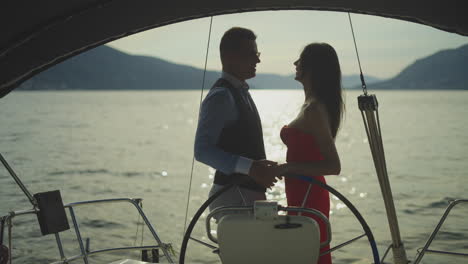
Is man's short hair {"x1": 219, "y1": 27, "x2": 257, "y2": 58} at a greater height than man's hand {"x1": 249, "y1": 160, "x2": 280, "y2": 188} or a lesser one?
greater

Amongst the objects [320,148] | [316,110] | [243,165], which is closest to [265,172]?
[243,165]

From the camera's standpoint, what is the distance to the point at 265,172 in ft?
8.02

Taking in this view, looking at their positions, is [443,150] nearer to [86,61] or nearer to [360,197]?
[360,197]

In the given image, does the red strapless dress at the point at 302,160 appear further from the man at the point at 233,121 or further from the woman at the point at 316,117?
the man at the point at 233,121

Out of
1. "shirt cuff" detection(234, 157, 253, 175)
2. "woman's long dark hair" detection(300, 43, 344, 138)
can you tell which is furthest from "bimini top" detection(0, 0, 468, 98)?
"shirt cuff" detection(234, 157, 253, 175)

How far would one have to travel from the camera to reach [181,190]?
21156 millimetres

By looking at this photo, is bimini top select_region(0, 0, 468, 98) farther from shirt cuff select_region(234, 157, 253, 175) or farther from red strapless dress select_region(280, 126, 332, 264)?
shirt cuff select_region(234, 157, 253, 175)

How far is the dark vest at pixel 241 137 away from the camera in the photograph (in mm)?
2697

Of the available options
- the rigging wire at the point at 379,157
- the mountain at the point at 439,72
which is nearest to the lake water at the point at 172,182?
the rigging wire at the point at 379,157

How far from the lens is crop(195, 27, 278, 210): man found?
262cm

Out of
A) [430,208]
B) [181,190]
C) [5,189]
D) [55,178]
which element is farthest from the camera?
[55,178]

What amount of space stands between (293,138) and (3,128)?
4790 centimetres

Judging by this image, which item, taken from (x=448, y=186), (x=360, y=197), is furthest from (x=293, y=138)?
(x=448, y=186)

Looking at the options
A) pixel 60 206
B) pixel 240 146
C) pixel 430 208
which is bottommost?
pixel 430 208
